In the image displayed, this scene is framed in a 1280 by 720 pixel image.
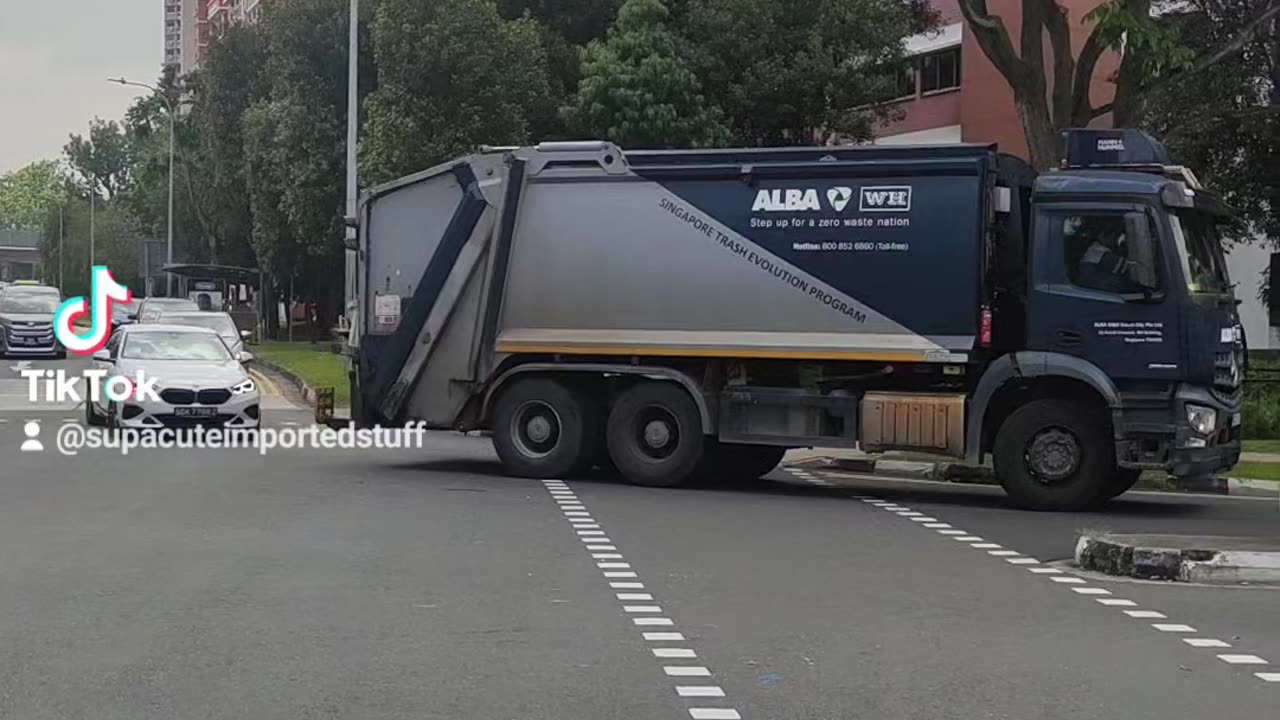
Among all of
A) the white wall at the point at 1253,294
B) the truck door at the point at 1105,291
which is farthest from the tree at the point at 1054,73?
the white wall at the point at 1253,294

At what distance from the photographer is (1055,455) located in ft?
47.8

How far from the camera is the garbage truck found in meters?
14.2

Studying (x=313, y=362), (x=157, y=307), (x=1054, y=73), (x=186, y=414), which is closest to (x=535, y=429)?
(x=186, y=414)

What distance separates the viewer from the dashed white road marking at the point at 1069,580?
820 cm

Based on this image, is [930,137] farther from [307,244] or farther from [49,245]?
[49,245]

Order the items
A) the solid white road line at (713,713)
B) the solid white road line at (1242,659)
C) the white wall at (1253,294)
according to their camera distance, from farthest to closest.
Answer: the white wall at (1253,294)
the solid white road line at (1242,659)
the solid white road line at (713,713)

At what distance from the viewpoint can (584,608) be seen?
9297mm

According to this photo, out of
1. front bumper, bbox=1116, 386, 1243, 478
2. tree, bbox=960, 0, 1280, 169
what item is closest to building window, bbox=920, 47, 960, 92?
tree, bbox=960, 0, 1280, 169

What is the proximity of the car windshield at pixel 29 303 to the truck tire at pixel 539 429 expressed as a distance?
95.0 ft

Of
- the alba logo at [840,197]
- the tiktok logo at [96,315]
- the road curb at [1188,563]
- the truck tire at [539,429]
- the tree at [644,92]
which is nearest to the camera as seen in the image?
the road curb at [1188,563]

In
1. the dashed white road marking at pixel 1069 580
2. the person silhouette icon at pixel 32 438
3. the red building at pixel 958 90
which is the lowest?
the dashed white road marking at pixel 1069 580

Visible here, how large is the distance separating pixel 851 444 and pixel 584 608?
6.57 m

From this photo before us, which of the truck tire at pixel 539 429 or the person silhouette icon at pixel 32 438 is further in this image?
the person silhouette icon at pixel 32 438

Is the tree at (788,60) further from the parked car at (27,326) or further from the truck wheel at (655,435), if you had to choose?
the parked car at (27,326)
